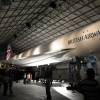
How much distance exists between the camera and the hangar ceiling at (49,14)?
25.7 meters

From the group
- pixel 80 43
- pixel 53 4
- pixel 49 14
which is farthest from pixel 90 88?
pixel 49 14

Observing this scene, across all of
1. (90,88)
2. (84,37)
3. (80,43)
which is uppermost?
(84,37)

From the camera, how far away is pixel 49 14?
105ft

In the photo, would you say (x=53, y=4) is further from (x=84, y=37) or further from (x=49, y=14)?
(x=84, y=37)

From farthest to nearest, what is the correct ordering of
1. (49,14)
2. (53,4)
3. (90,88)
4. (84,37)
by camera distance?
(49,14) < (53,4) < (84,37) < (90,88)

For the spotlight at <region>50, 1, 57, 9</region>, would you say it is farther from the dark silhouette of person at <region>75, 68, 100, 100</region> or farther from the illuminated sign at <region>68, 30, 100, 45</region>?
the dark silhouette of person at <region>75, 68, 100, 100</region>

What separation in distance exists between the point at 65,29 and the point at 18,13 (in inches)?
426

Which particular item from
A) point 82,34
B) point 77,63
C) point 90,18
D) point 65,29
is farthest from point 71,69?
point 65,29

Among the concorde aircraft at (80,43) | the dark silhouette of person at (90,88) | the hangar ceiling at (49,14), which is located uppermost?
the hangar ceiling at (49,14)

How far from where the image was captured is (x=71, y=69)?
14.3 meters

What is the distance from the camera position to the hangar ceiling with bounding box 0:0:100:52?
25.7 m

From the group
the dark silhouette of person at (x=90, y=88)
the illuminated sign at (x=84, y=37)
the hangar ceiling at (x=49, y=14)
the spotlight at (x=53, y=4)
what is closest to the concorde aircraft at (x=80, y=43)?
the illuminated sign at (x=84, y=37)

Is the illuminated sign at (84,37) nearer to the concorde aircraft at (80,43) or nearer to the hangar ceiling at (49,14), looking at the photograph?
the concorde aircraft at (80,43)

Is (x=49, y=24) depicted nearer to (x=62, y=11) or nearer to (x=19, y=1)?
(x=62, y=11)
